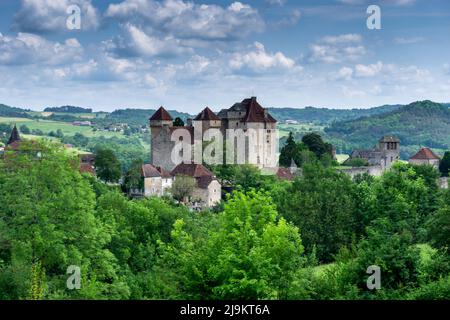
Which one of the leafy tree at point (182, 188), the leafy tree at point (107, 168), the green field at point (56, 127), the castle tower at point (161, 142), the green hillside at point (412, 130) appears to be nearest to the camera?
the leafy tree at point (182, 188)

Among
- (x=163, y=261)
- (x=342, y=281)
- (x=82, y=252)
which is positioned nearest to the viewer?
(x=342, y=281)

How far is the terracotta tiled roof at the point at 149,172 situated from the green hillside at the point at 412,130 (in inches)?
3698

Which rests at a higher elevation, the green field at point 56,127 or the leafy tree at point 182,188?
the green field at point 56,127

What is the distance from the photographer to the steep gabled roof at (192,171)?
7310 cm

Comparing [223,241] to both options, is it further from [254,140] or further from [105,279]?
[254,140]

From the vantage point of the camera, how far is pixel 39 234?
24625mm

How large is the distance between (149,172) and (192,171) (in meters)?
4.54

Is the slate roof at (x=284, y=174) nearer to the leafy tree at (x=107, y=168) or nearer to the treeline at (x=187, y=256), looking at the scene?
the leafy tree at (x=107, y=168)

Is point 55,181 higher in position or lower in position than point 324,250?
higher

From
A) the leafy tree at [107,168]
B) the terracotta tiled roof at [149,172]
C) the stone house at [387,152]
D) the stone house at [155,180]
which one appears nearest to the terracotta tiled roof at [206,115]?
the stone house at [155,180]

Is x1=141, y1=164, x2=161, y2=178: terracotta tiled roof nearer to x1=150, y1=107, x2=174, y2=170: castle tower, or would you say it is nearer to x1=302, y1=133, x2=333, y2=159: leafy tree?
x1=150, y1=107, x2=174, y2=170: castle tower

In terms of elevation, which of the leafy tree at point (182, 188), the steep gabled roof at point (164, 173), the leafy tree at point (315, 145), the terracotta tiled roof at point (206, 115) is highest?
the terracotta tiled roof at point (206, 115)
